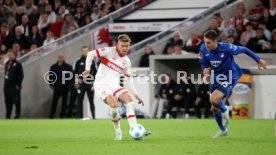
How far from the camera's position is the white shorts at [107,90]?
14.8 m

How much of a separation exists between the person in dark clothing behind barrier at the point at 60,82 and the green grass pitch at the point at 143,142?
329 inches

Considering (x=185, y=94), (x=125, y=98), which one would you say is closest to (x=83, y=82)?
(x=185, y=94)

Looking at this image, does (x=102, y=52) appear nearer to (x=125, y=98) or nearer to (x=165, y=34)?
(x=125, y=98)

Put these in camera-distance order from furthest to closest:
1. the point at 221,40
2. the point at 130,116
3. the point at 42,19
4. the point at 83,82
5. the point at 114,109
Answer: the point at 42,19
the point at 221,40
the point at 83,82
the point at 114,109
the point at 130,116

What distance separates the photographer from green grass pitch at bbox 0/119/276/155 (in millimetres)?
12016

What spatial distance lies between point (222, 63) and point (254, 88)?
9.54m

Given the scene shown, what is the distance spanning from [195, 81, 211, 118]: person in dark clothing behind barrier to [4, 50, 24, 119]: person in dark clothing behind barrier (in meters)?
6.33

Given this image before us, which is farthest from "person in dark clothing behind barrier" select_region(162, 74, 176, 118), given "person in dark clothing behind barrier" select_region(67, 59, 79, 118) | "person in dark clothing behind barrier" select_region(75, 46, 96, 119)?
"person in dark clothing behind barrier" select_region(67, 59, 79, 118)

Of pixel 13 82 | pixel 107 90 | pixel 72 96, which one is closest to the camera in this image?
pixel 107 90

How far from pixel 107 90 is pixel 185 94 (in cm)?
1164

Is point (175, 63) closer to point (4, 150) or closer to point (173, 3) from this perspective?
point (173, 3)

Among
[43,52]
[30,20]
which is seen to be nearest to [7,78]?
[43,52]

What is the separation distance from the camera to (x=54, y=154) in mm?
11609

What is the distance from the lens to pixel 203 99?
26078 millimetres
